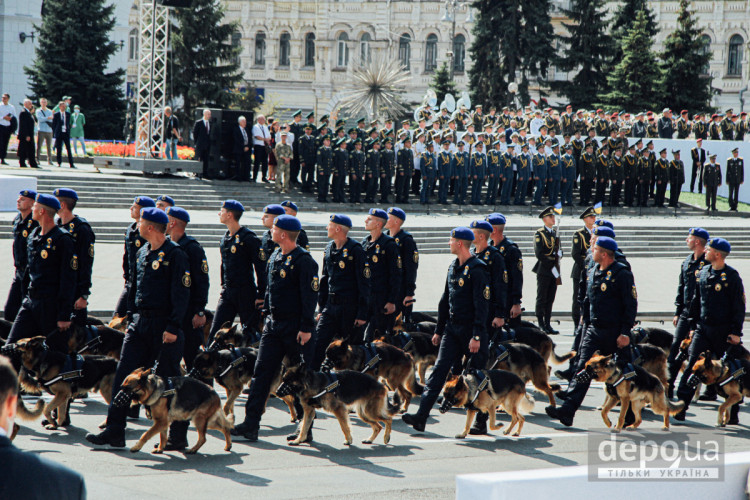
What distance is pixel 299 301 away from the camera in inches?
361

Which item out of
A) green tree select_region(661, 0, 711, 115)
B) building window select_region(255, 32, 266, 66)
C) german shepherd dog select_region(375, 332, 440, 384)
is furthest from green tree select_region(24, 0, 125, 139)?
german shepherd dog select_region(375, 332, 440, 384)

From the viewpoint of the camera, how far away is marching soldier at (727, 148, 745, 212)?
33.9m

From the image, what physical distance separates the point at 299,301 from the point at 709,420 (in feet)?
15.6

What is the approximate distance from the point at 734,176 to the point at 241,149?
17.6 meters

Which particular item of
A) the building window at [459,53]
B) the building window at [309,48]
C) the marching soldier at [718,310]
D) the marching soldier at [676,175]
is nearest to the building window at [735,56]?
the building window at [459,53]

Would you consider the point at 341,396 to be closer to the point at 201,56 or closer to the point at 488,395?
the point at 488,395

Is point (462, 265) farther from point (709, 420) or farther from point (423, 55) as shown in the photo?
point (423, 55)

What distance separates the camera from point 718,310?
1066cm

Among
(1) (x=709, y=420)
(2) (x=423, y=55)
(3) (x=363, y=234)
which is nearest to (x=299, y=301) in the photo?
(1) (x=709, y=420)

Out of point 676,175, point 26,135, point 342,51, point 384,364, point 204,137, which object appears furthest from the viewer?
point 342,51

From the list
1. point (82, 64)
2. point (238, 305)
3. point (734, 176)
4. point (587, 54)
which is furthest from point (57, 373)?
point (587, 54)

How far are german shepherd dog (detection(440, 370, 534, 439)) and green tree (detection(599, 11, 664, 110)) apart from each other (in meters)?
42.8

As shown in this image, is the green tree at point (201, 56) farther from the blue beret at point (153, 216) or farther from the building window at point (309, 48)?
the blue beret at point (153, 216)

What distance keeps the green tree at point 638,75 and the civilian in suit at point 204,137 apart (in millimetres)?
28036
